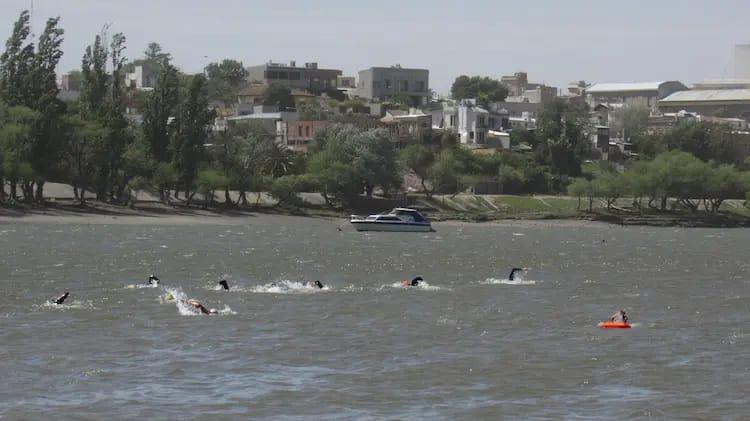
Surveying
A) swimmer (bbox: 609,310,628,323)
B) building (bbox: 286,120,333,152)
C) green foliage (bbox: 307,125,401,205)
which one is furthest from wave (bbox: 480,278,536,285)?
building (bbox: 286,120,333,152)

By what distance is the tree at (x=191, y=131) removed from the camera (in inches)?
5221

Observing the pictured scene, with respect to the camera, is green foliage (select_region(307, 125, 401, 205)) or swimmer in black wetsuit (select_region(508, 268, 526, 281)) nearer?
swimmer in black wetsuit (select_region(508, 268, 526, 281))

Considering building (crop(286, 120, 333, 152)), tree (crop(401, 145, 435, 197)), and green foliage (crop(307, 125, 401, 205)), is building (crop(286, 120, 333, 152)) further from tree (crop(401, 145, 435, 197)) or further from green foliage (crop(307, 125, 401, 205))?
green foliage (crop(307, 125, 401, 205))

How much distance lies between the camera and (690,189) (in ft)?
514

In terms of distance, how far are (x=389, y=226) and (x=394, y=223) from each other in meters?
0.54

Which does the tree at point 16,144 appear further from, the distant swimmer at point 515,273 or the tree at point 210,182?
the distant swimmer at point 515,273

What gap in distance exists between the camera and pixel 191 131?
134 metres

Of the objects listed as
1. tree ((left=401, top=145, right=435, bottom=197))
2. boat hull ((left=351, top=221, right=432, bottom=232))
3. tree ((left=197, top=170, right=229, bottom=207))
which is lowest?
boat hull ((left=351, top=221, right=432, bottom=232))

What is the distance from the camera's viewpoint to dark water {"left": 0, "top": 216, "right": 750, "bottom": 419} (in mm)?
40188

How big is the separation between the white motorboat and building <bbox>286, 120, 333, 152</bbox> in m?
59.1

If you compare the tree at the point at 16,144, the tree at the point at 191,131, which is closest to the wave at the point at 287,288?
the tree at the point at 16,144

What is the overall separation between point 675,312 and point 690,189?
96578 mm

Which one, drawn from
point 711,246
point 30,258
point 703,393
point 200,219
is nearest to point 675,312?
point 703,393

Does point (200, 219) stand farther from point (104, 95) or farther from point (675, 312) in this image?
point (675, 312)
